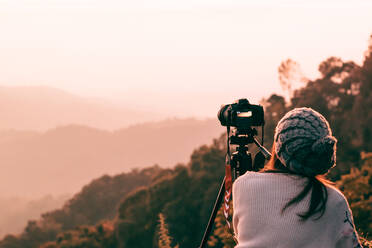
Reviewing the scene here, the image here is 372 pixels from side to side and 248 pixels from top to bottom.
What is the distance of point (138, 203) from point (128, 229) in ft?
10.1

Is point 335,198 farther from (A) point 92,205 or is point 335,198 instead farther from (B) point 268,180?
(A) point 92,205

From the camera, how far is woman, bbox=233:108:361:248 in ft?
5.72

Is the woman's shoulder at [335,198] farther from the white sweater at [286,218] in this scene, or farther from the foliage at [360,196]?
the foliage at [360,196]

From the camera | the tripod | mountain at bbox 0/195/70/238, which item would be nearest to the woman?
the camera

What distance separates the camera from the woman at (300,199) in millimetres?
1744

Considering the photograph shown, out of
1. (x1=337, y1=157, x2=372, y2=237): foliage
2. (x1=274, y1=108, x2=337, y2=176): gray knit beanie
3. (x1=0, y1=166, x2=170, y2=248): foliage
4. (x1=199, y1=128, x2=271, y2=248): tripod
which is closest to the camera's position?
(x1=274, y1=108, x2=337, y2=176): gray knit beanie

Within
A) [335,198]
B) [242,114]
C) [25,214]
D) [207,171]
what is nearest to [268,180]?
[335,198]

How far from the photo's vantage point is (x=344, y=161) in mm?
26312

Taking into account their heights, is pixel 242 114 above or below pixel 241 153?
above

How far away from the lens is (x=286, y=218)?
1.78 meters

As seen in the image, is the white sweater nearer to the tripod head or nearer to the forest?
the tripod head

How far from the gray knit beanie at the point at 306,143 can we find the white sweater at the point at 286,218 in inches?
3.3

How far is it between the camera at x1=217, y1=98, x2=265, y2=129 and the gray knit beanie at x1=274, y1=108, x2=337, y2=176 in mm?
539

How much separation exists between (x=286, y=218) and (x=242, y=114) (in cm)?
77
